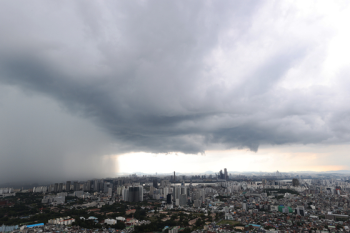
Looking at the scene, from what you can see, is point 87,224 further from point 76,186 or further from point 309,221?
point 76,186

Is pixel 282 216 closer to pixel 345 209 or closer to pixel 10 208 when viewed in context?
pixel 345 209

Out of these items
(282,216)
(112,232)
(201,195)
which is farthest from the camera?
(201,195)

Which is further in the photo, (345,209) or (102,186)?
(102,186)

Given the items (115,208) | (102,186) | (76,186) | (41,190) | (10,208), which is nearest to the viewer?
(10,208)

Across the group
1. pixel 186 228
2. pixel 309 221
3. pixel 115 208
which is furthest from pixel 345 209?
pixel 115 208

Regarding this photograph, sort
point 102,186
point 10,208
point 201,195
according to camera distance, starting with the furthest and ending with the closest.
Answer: point 102,186, point 201,195, point 10,208

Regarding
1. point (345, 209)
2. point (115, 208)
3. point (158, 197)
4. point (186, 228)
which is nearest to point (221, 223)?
point (186, 228)

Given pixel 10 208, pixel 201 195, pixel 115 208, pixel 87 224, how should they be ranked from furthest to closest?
pixel 201 195 < pixel 115 208 < pixel 10 208 < pixel 87 224

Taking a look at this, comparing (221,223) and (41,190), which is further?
(41,190)
